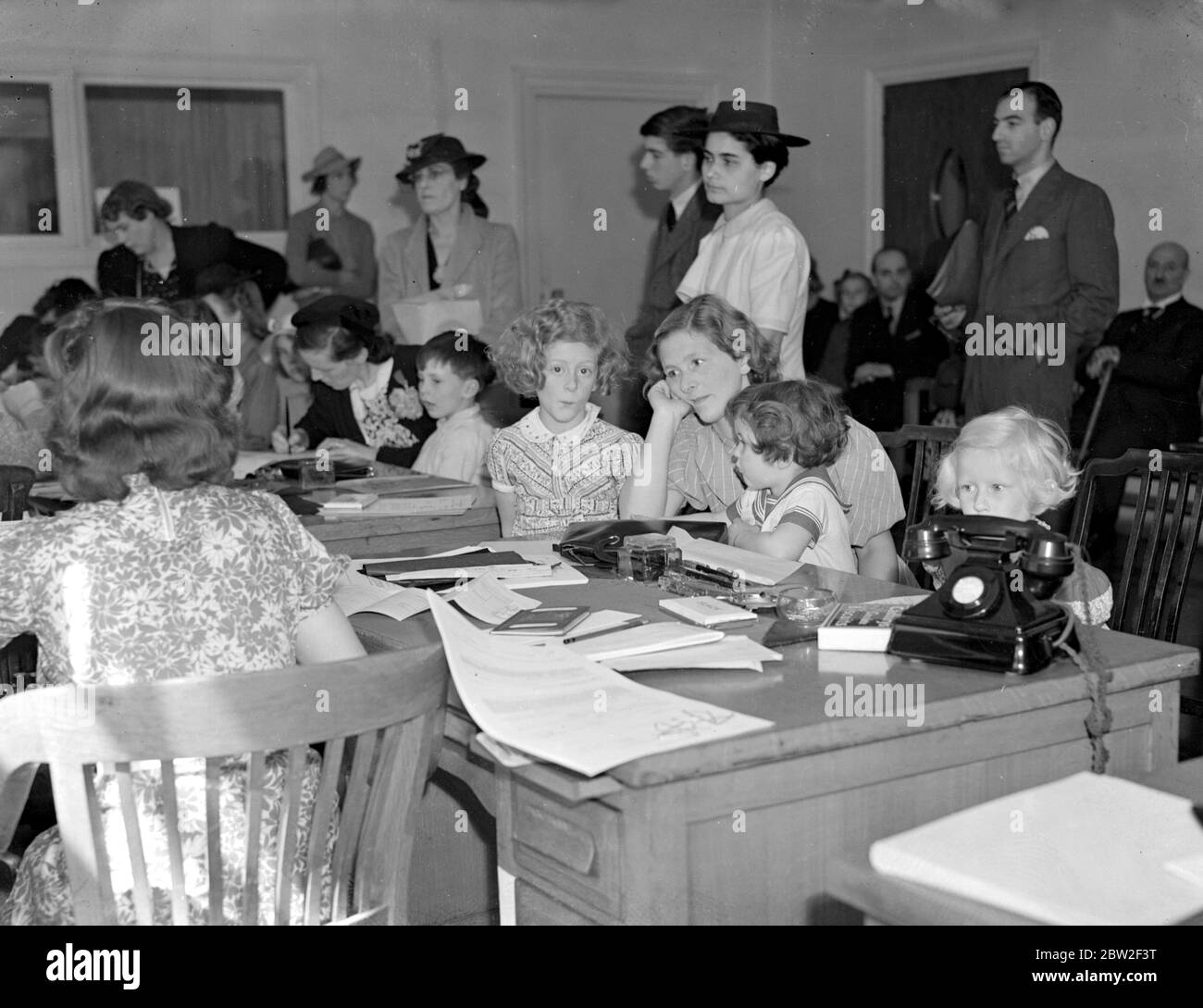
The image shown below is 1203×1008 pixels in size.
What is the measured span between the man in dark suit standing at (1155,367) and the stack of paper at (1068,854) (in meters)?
4.29

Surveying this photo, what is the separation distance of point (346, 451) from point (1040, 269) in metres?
2.53

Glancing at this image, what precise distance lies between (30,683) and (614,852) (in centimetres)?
163

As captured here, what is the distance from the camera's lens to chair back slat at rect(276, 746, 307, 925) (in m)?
1.41

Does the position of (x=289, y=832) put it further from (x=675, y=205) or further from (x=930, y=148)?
(x=930, y=148)

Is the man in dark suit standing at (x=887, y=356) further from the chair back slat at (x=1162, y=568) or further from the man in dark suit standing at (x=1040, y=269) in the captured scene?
A: the chair back slat at (x=1162, y=568)

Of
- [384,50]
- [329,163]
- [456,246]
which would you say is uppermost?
[384,50]

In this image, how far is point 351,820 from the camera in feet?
4.98

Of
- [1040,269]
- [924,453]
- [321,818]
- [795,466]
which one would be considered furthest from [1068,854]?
[1040,269]

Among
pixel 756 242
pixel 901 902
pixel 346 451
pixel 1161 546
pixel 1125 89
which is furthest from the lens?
pixel 1125 89

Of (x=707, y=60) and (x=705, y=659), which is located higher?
(x=707, y=60)

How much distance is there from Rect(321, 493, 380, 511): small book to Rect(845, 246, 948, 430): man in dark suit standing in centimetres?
384

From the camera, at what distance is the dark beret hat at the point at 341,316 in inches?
191

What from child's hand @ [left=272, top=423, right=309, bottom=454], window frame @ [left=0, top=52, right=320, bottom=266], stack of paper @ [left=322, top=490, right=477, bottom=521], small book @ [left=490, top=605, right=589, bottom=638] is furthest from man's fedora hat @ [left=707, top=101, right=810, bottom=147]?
window frame @ [left=0, top=52, right=320, bottom=266]

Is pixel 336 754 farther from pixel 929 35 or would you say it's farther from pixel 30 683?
pixel 929 35
